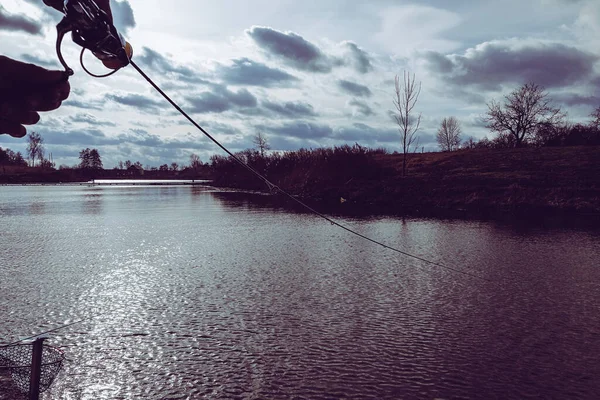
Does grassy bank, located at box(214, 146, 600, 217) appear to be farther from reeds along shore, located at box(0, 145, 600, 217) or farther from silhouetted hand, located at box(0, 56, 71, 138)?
silhouetted hand, located at box(0, 56, 71, 138)

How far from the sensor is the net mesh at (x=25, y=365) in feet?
→ 15.8

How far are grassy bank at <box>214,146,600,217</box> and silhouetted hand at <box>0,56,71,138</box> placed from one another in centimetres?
2456

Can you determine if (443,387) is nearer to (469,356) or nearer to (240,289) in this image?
(469,356)

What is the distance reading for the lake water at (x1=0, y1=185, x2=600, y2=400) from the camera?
5332 mm

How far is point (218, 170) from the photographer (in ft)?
257

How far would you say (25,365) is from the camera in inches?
189

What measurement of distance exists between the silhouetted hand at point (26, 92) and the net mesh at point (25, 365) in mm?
2294

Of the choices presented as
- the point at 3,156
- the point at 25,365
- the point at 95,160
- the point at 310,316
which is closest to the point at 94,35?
the point at 25,365

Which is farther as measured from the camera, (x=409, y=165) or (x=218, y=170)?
(x=218, y=170)

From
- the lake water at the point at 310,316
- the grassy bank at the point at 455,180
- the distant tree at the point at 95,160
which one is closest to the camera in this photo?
the lake water at the point at 310,316

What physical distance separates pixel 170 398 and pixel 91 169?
146m

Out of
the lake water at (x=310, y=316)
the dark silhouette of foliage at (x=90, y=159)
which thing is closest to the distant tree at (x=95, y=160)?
the dark silhouette of foliage at (x=90, y=159)

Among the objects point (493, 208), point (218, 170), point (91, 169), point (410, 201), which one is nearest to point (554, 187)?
point (493, 208)

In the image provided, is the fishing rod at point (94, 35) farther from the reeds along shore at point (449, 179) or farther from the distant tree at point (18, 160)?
the distant tree at point (18, 160)
